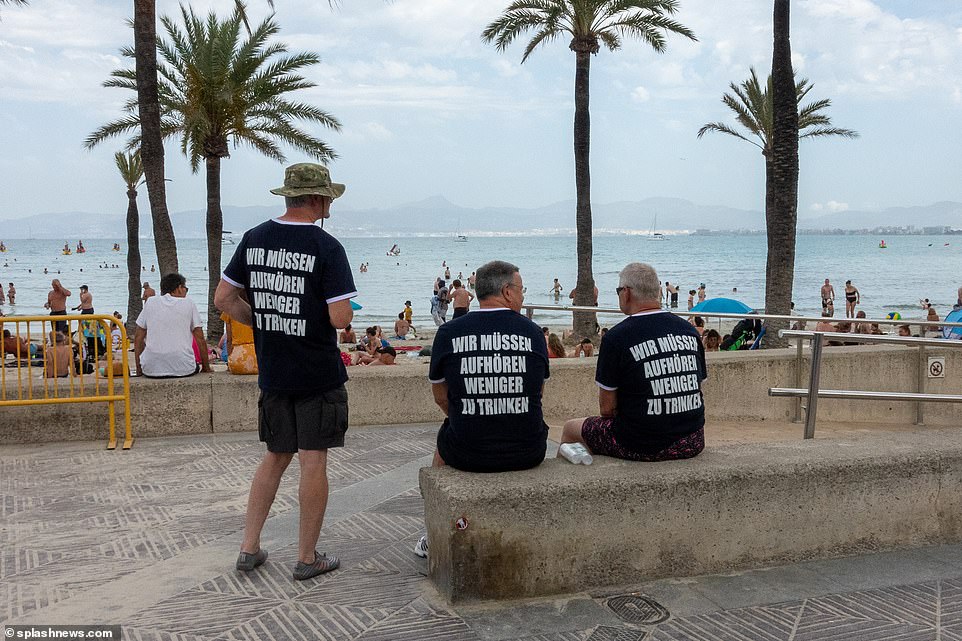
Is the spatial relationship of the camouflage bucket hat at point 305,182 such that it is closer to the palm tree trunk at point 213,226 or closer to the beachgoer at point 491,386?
the beachgoer at point 491,386

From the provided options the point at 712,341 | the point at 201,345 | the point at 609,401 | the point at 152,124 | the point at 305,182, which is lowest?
the point at 712,341

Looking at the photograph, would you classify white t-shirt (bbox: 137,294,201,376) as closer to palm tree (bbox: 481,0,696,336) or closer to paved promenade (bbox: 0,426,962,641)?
paved promenade (bbox: 0,426,962,641)

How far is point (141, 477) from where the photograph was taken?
5.83 metres

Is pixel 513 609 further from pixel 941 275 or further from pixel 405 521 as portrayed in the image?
pixel 941 275

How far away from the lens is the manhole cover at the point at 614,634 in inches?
132

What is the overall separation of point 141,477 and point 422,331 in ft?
88.6

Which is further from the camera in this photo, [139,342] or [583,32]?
[583,32]

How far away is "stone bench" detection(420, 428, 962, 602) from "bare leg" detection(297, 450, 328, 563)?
0.47 m

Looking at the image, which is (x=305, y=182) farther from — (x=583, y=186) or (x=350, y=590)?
(x=583, y=186)

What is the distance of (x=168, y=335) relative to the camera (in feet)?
23.8

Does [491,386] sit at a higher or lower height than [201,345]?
higher

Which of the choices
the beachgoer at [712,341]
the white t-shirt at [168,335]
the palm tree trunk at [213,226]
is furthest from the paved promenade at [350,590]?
the palm tree trunk at [213,226]

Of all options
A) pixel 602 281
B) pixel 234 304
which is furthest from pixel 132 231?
pixel 602 281

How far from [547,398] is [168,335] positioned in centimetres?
347
